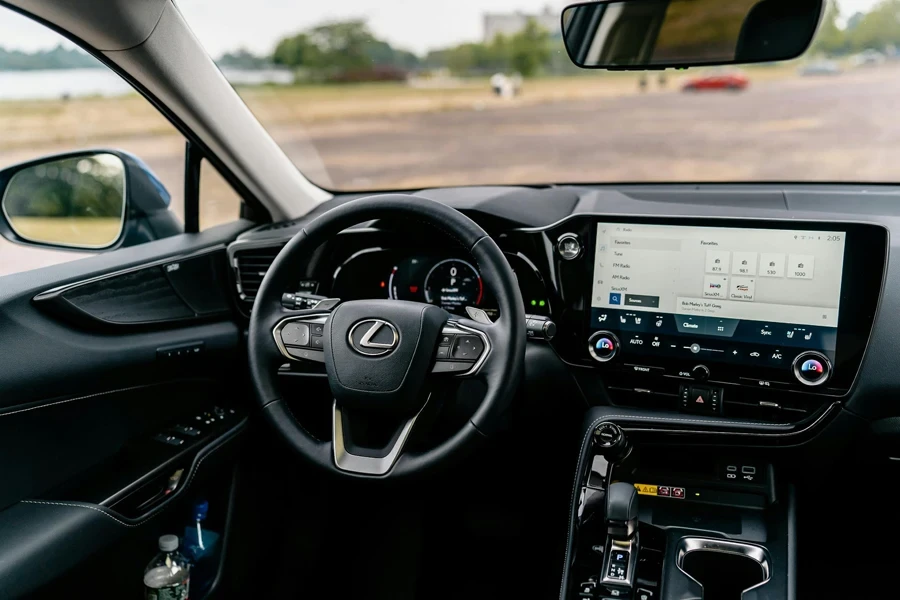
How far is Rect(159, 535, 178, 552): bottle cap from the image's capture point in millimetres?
2211

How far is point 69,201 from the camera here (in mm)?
2631

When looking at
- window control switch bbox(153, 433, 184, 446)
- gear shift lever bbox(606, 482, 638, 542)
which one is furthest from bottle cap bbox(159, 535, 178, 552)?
gear shift lever bbox(606, 482, 638, 542)

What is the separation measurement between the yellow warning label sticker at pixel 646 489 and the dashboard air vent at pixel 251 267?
4.49ft

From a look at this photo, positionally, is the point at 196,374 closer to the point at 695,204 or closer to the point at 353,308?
the point at 353,308

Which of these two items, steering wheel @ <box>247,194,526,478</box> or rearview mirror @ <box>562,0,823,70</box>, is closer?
steering wheel @ <box>247,194,526,478</box>

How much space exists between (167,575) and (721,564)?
1.58 metres

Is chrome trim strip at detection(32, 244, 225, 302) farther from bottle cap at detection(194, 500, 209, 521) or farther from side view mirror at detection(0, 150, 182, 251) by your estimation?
bottle cap at detection(194, 500, 209, 521)

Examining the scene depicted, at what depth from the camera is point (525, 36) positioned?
6699 millimetres

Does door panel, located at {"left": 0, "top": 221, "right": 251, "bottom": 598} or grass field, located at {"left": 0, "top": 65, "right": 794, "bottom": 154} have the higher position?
grass field, located at {"left": 0, "top": 65, "right": 794, "bottom": 154}

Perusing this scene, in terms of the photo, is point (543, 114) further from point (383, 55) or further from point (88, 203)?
point (88, 203)

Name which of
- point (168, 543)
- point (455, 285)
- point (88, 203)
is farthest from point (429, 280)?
point (88, 203)

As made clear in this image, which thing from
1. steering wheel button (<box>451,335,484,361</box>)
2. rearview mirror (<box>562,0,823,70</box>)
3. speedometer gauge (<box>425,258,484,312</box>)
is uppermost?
rearview mirror (<box>562,0,823,70</box>)

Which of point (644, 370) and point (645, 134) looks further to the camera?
point (645, 134)

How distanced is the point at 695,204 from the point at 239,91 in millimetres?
1552
